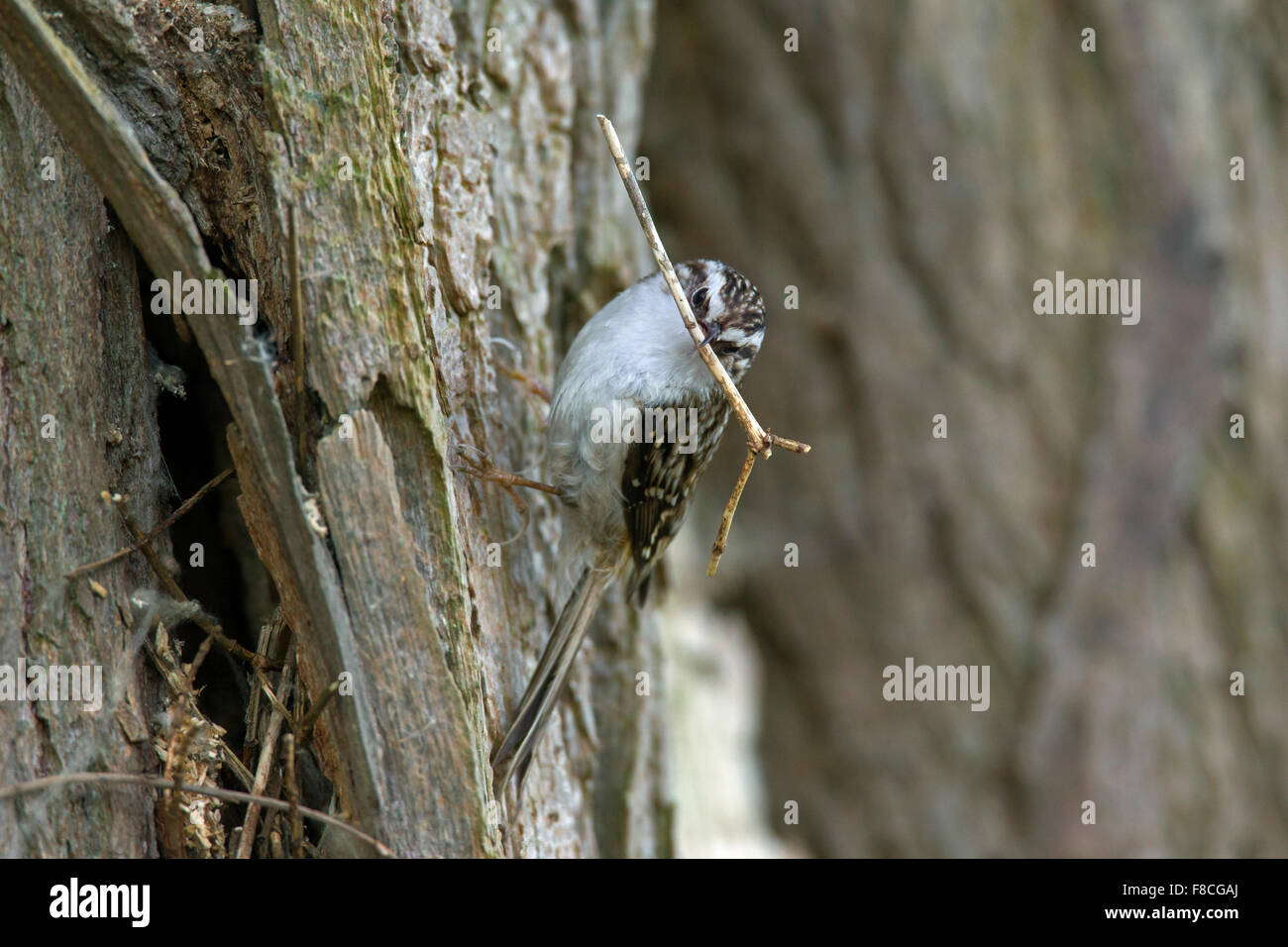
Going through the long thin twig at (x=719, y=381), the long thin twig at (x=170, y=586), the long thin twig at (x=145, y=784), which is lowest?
the long thin twig at (x=145, y=784)

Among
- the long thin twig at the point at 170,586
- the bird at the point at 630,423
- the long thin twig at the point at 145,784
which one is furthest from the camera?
the bird at the point at 630,423

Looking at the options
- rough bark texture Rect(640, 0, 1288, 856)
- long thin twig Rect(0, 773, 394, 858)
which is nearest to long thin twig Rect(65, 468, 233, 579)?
long thin twig Rect(0, 773, 394, 858)

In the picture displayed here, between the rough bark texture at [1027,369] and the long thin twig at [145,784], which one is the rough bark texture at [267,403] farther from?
the rough bark texture at [1027,369]

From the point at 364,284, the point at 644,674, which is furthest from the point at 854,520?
the point at 364,284

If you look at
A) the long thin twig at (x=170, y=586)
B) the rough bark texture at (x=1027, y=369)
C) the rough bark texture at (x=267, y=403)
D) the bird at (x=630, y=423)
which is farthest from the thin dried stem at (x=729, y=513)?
the rough bark texture at (x=1027, y=369)

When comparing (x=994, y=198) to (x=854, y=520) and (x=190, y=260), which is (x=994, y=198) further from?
(x=190, y=260)

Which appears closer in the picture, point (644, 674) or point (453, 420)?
point (453, 420)
